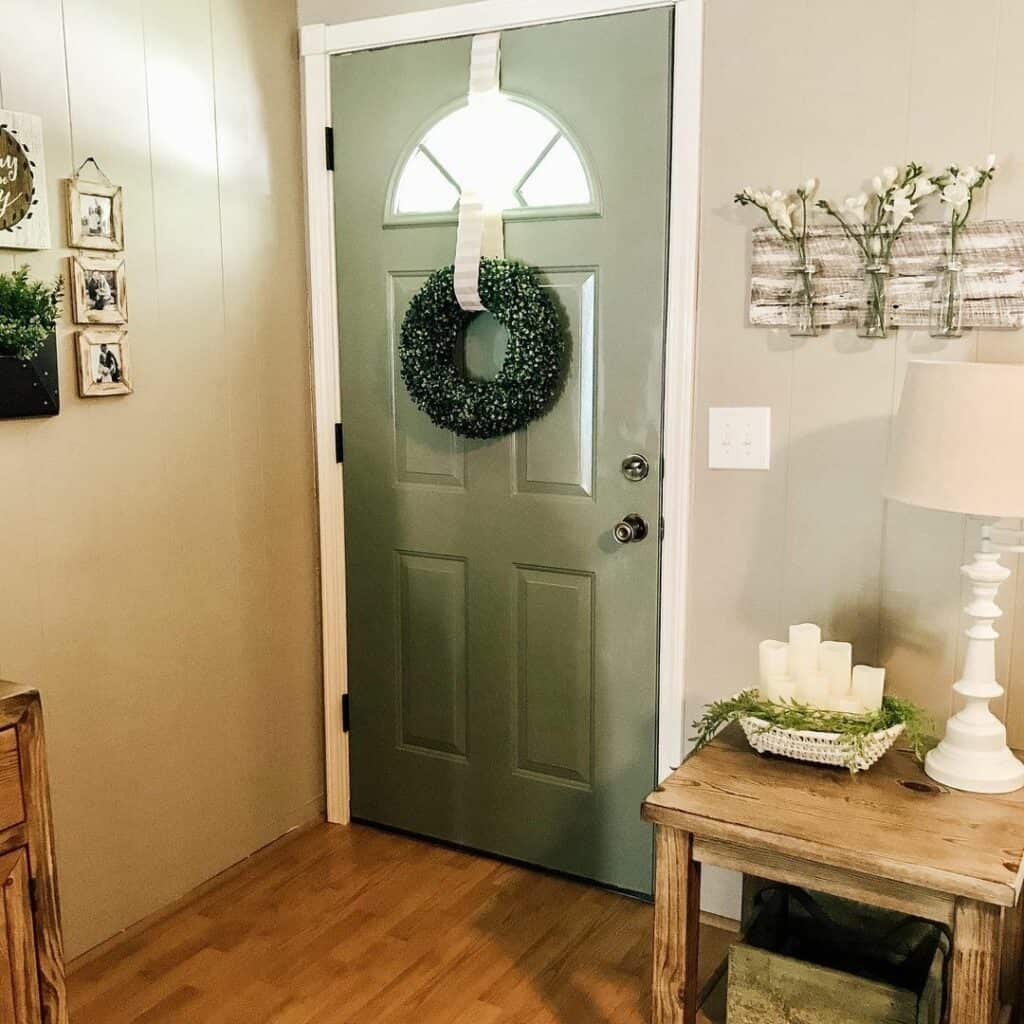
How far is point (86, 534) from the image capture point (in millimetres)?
2342

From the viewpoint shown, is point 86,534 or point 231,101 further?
point 231,101

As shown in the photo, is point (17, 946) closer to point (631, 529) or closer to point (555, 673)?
point (555, 673)

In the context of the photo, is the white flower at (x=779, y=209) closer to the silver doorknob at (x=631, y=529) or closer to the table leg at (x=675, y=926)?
the silver doorknob at (x=631, y=529)

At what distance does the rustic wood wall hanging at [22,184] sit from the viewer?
2100 mm

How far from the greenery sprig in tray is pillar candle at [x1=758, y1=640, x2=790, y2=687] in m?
0.05

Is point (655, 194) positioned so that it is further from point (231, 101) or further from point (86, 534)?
point (86, 534)

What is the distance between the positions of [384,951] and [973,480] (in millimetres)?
1621

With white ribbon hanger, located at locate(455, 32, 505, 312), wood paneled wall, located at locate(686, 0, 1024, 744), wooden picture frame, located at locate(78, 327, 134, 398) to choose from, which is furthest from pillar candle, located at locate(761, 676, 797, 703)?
wooden picture frame, located at locate(78, 327, 134, 398)

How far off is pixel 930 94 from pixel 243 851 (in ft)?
7.71

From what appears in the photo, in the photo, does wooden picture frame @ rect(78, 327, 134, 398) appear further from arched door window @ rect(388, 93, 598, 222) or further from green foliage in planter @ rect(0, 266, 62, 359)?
arched door window @ rect(388, 93, 598, 222)

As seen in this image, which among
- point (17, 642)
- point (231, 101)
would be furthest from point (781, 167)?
point (17, 642)

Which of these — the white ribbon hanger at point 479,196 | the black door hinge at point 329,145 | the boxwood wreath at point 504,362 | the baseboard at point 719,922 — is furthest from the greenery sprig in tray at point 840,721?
the black door hinge at point 329,145

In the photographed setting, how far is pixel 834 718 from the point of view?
194 centimetres

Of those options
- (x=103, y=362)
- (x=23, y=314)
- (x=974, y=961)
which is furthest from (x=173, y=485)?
(x=974, y=961)
